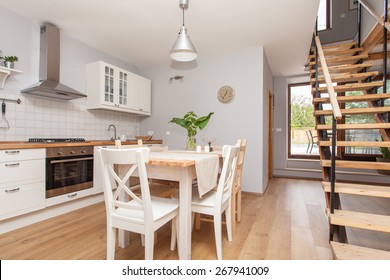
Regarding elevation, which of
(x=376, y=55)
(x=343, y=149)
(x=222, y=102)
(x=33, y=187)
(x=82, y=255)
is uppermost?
(x=376, y=55)

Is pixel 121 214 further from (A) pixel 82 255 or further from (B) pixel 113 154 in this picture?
(A) pixel 82 255

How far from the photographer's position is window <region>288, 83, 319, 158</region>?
5.48m

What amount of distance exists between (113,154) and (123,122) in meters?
3.33

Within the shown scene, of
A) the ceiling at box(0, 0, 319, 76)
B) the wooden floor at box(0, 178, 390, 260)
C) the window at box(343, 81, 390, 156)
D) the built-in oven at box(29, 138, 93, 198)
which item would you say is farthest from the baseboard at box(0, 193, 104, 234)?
the window at box(343, 81, 390, 156)

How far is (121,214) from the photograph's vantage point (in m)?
1.38

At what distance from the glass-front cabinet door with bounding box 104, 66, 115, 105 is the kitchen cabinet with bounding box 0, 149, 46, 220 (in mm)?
1465

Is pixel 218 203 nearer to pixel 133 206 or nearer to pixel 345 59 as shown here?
pixel 133 206

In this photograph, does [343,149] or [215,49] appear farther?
[343,149]

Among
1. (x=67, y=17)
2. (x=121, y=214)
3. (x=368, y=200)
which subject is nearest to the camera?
(x=121, y=214)

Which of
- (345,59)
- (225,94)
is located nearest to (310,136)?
(345,59)

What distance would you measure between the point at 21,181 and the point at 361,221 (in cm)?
318

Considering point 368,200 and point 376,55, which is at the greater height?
point 376,55

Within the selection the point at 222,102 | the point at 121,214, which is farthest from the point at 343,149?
the point at 121,214

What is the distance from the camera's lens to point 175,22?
111 inches
